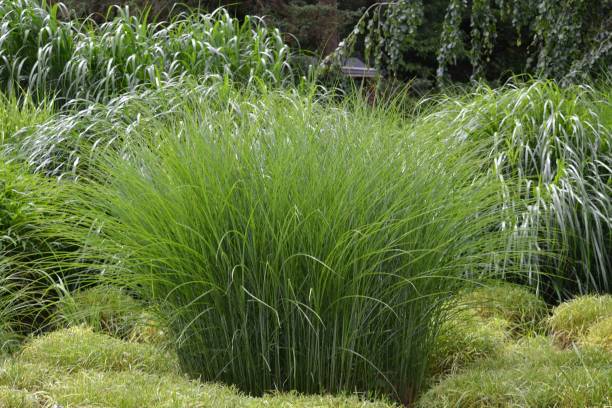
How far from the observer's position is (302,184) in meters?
3.17

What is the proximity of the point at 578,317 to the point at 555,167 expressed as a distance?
1305mm

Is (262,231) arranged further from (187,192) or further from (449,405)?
(449,405)

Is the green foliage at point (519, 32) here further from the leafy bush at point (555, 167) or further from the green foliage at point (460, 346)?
the green foliage at point (460, 346)

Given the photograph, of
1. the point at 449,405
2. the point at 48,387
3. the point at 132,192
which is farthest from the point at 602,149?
the point at 48,387

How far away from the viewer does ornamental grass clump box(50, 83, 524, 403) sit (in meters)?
3.08

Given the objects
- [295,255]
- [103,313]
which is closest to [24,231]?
[103,313]

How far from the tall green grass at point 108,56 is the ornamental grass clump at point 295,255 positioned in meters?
3.12

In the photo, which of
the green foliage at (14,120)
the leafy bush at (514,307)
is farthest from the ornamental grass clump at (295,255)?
the green foliage at (14,120)

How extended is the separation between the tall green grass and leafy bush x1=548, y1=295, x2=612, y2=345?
9.96ft

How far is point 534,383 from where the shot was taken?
303 centimetres

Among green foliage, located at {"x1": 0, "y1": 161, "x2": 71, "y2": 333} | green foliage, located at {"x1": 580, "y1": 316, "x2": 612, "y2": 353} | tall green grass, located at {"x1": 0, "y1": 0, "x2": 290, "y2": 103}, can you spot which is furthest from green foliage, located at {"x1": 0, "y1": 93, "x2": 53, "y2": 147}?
green foliage, located at {"x1": 580, "y1": 316, "x2": 612, "y2": 353}

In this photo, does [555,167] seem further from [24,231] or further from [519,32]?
[24,231]

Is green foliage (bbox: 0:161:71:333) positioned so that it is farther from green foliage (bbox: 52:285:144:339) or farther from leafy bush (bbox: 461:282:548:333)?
leafy bush (bbox: 461:282:548:333)

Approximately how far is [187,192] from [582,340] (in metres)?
1.98
